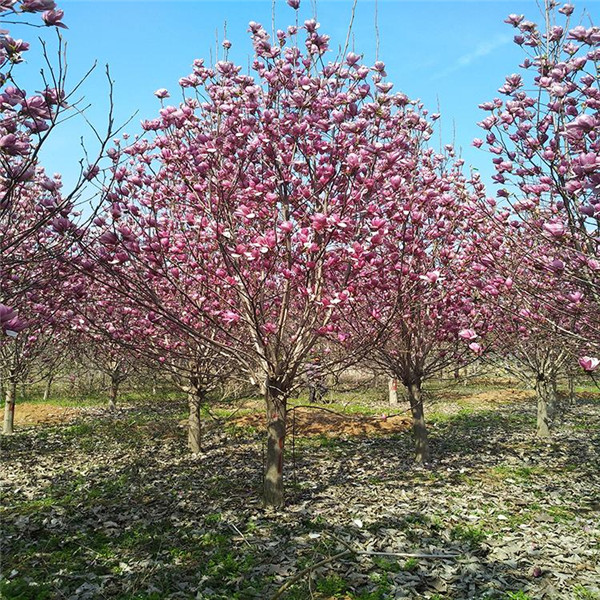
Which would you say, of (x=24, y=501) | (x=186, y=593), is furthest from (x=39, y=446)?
(x=186, y=593)

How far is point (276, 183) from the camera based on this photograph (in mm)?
6793

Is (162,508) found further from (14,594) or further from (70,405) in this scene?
(70,405)

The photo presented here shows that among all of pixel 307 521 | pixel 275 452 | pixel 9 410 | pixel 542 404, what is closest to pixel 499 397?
pixel 542 404

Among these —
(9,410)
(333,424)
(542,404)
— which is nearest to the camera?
(542,404)

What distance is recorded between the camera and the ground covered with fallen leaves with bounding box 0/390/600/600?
568cm

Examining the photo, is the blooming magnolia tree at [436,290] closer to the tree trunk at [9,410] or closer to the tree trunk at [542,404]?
the tree trunk at [542,404]

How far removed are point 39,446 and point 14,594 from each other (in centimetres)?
915

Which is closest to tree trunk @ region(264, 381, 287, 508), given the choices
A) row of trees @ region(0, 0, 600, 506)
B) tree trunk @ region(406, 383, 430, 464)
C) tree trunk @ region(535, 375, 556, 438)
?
row of trees @ region(0, 0, 600, 506)

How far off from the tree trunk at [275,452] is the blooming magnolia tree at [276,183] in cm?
6

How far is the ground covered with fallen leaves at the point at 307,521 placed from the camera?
5.68m

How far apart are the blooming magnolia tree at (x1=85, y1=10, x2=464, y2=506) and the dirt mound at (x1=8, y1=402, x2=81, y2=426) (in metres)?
14.0

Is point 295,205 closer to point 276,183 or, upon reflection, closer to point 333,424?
point 276,183

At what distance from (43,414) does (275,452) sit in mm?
15681

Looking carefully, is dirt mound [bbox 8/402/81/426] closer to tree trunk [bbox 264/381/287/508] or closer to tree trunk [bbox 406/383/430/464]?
tree trunk [bbox 264/381/287/508]
